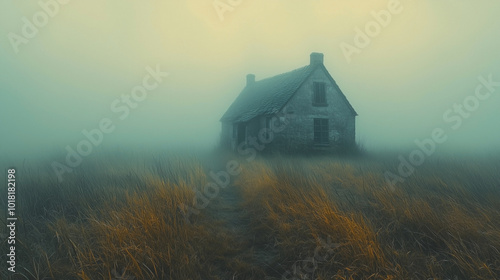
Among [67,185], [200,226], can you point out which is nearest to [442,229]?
[200,226]

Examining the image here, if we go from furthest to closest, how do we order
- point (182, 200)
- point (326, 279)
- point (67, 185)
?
point (67, 185)
point (182, 200)
point (326, 279)

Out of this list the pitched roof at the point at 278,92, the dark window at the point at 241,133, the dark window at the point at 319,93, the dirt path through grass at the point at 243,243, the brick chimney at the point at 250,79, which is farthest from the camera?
the brick chimney at the point at 250,79

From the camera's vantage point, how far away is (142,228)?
348 cm

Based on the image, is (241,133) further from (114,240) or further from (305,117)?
(114,240)

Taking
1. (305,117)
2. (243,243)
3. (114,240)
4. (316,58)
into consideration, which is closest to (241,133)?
(305,117)

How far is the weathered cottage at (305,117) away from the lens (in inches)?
614

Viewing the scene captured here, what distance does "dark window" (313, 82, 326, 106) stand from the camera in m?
16.5

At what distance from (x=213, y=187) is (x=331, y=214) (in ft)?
13.5

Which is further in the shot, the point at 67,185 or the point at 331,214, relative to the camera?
the point at 67,185

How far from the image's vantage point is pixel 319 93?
16.7 meters

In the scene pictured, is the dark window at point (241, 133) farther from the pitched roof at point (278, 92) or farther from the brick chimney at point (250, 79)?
the brick chimney at point (250, 79)

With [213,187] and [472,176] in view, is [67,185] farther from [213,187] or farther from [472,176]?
[472,176]

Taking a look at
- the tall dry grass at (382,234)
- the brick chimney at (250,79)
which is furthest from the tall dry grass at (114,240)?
the brick chimney at (250,79)

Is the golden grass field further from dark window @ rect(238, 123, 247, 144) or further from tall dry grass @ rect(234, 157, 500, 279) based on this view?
dark window @ rect(238, 123, 247, 144)
